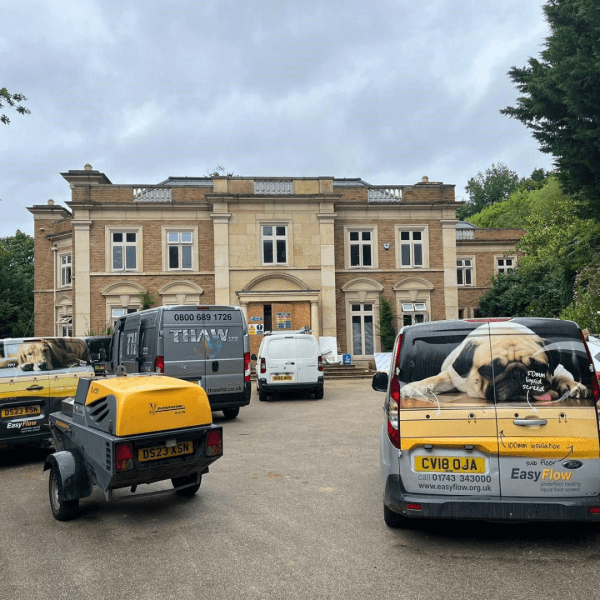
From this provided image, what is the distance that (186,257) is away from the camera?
26.0 meters

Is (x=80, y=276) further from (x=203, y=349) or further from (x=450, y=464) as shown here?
(x=450, y=464)

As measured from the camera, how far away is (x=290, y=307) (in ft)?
83.0

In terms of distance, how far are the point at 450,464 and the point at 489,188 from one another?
222 feet

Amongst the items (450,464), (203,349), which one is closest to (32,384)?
(203,349)

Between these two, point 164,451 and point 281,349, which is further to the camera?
point 281,349

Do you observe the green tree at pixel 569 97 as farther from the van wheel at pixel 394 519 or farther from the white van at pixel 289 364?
the van wheel at pixel 394 519

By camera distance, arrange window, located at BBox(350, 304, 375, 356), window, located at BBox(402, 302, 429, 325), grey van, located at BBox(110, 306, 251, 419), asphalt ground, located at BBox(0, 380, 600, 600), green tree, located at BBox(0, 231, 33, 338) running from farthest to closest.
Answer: green tree, located at BBox(0, 231, 33, 338) → window, located at BBox(402, 302, 429, 325) → window, located at BBox(350, 304, 375, 356) → grey van, located at BBox(110, 306, 251, 419) → asphalt ground, located at BBox(0, 380, 600, 600)

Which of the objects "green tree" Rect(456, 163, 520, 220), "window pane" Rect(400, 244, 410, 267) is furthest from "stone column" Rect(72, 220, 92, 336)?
"green tree" Rect(456, 163, 520, 220)

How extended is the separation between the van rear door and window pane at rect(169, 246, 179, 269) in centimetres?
2259

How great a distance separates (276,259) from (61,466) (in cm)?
2068

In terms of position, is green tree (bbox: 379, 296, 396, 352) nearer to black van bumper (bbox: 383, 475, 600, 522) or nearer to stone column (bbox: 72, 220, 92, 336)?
stone column (bbox: 72, 220, 92, 336)

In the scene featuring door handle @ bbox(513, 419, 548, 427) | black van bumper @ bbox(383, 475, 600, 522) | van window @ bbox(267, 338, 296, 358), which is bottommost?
black van bumper @ bbox(383, 475, 600, 522)

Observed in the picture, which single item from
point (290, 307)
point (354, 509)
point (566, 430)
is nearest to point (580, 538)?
point (566, 430)

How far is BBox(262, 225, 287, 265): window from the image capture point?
1018 inches
